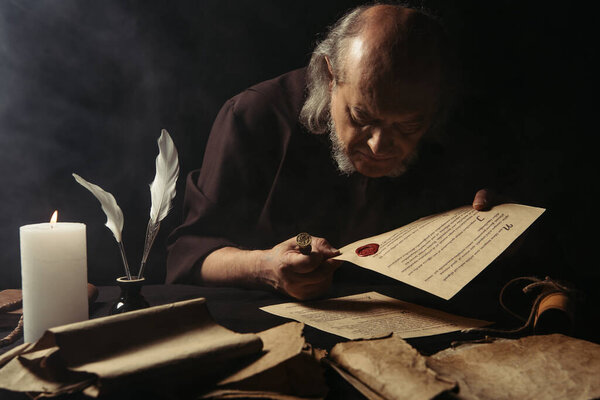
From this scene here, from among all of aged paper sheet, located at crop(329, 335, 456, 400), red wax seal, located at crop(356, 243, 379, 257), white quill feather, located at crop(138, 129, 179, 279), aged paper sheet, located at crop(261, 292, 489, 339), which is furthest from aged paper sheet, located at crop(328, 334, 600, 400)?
white quill feather, located at crop(138, 129, 179, 279)

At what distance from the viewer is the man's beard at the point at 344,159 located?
6.28ft

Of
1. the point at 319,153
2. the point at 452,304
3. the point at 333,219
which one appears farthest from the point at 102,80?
the point at 452,304

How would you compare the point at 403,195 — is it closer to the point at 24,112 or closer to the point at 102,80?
the point at 102,80

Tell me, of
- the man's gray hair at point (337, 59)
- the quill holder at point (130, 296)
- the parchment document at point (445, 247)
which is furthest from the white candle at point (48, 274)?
the man's gray hair at point (337, 59)

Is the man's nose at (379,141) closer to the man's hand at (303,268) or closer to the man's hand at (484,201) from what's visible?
the man's hand at (484,201)

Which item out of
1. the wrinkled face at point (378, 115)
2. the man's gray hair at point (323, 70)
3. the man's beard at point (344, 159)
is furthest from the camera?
the man's beard at point (344, 159)

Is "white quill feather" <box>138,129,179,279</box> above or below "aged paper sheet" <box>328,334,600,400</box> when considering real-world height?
above

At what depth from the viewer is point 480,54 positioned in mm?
2148

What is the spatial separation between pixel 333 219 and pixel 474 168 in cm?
63

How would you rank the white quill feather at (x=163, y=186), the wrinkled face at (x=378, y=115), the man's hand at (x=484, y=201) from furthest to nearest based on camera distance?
the wrinkled face at (x=378, y=115), the man's hand at (x=484, y=201), the white quill feather at (x=163, y=186)

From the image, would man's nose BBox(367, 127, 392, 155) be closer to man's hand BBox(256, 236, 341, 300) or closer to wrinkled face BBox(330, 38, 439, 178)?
wrinkled face BBox(330, 38, 439, 178)

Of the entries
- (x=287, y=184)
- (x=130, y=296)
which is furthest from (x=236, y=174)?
(x=130, y=296)

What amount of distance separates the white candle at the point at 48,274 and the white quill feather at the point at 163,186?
0.24 meters

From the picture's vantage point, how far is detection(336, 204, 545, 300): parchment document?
3.97 feet
